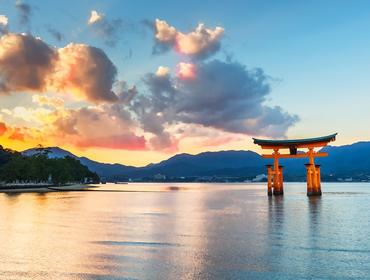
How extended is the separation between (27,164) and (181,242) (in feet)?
413

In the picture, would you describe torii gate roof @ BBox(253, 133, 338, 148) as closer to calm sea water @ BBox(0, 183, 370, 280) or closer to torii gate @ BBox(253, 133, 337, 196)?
torii gate @ BBox(253, 133, 337, 196)

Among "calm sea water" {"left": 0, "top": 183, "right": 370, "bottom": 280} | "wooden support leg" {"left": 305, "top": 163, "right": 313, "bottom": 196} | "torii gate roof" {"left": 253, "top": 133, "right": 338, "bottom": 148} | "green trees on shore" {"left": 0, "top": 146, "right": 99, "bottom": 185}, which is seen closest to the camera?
"calm sea water" {"left": 0, "top": 183, "right": 370, "bottom": 280}

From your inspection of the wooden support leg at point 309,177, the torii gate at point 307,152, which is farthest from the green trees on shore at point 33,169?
the wooden support leg at point 309,177

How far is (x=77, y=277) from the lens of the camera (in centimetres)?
1762

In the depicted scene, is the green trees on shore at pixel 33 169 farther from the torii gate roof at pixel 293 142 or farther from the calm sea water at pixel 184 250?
the calm sea water at pixel 184 250

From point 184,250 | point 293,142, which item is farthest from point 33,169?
point 184,250

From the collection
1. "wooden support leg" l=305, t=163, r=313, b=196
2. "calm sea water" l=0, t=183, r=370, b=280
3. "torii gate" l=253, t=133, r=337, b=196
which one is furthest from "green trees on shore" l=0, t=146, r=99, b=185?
"calm sea water" l=0, t=183, r=370, b=280

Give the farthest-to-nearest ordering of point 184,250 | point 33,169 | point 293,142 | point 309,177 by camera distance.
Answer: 1. point 33,169
2. point 309,177
3. point 293,142
4. point 184,250

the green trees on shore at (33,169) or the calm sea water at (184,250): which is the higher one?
the green trees on shore at (33,169)

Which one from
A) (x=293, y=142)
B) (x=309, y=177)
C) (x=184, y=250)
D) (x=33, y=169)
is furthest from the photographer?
(x=33, y=169)

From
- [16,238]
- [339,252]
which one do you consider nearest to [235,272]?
[339,252]

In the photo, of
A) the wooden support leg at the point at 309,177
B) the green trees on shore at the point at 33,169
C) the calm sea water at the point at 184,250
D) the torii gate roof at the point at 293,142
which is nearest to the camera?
the calm sea water at the point at 184,250

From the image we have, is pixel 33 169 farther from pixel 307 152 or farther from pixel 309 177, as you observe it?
pixel 307 152

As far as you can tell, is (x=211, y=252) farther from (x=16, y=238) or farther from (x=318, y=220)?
(x=318, y=220)
